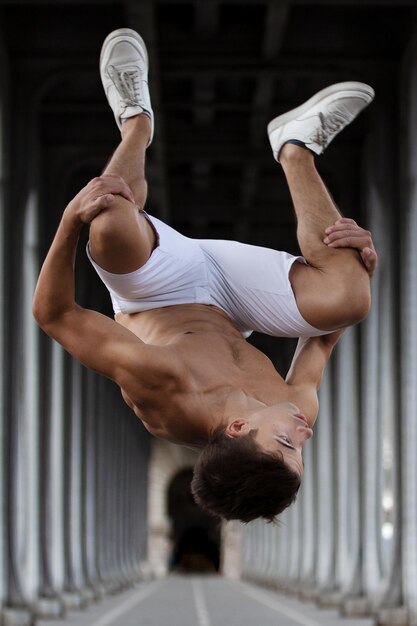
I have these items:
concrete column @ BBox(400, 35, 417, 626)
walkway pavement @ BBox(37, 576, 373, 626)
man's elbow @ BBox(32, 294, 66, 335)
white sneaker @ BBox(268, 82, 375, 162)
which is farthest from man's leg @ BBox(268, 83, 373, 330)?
walkway pavement @ BBox(37, 576, 373, 626)

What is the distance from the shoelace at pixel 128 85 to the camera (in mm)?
8297

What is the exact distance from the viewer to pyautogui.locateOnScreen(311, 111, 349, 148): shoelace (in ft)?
26.6

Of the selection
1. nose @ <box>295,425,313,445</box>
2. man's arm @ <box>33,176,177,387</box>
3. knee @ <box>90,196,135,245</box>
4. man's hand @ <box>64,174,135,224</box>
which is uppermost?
man's hand @ <box>64,174,135,224</box>

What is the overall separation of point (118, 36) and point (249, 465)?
2.88 meters

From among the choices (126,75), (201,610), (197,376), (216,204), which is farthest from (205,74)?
(197,376)

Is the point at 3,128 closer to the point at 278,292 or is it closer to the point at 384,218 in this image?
the point at 384,218

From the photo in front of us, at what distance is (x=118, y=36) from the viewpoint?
8.38 meters

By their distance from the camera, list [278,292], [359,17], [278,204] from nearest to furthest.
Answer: [278,292] → [359,17] → [278,204]

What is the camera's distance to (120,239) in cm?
707

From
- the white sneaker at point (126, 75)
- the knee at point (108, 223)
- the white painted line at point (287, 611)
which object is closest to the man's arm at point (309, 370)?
the knee at point (108, 223)

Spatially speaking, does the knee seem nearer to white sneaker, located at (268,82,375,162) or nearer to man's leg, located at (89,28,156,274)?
man's leg, located at (89,28,156,274)

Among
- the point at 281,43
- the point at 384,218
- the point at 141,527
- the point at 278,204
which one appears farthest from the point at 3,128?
the point at 141,527

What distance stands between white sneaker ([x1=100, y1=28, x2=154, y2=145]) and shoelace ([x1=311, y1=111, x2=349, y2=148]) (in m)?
0.95

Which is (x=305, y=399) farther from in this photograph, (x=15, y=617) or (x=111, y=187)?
(x=15, y=617)
